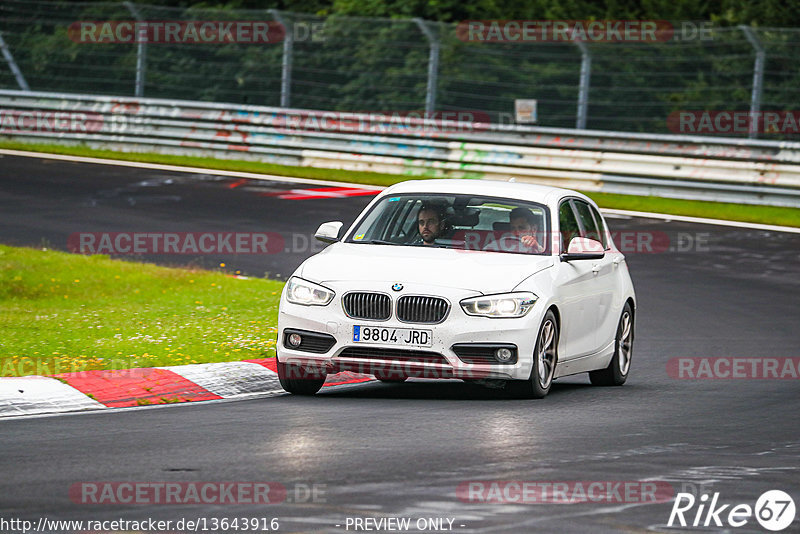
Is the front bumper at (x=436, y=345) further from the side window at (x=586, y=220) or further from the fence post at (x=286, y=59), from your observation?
the fence post at (x=286, y=59)

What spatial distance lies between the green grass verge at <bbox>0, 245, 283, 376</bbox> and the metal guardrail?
388 inches

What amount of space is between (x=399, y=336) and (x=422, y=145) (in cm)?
1710

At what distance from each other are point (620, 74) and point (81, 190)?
9099mm

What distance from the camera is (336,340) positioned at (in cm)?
1025

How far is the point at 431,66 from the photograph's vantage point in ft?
90.0

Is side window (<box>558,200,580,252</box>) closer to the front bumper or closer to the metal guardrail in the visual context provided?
the front bumper

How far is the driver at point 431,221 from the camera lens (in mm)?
11289

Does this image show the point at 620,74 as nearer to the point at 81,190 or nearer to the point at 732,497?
the point at 81,190
